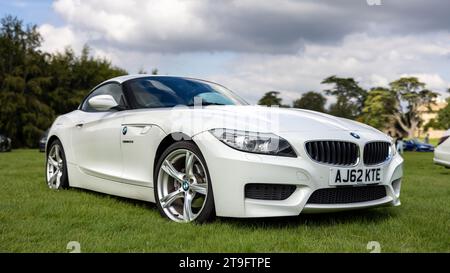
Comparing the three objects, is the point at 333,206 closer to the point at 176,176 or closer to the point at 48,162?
the point at 176,176

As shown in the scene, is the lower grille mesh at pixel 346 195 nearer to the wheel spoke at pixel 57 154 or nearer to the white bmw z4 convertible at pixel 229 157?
the white bmw z4 convertible at pixel 229 157

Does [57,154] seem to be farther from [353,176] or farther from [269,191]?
[353,176]

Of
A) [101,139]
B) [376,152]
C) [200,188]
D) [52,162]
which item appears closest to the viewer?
[200,188]

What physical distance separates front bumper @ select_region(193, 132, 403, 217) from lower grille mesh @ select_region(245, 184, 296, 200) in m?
0.03

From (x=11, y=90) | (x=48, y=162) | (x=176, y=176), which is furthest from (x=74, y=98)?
(x=176, y=176)

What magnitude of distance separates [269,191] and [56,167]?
11.9 feet

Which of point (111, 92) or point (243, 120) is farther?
point (111, 92)

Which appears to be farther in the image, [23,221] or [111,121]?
[111,121]

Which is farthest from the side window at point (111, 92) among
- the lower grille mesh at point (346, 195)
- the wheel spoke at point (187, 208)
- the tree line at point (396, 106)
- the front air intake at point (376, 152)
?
the tree line at point (396, 106)

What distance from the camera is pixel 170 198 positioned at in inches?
164

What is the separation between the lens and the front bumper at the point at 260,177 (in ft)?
11.8

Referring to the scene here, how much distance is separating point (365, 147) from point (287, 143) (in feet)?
2.46

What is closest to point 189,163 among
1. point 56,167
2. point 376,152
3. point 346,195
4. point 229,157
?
point 229,157
